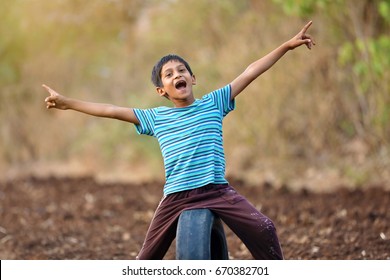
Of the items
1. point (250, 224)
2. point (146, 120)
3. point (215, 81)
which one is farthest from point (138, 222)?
point (215, 81)

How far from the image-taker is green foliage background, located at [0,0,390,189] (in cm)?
1070

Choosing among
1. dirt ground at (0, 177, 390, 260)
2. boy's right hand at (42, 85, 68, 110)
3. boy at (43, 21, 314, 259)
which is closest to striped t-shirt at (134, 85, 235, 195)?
boy at (43, 21, 314, 259)

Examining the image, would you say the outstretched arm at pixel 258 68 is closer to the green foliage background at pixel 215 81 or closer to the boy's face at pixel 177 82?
the boy's face at pixel 177 82

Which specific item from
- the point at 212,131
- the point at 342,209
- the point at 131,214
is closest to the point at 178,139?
the point at 212,131

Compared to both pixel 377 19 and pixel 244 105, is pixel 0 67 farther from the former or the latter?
pixel 377 19

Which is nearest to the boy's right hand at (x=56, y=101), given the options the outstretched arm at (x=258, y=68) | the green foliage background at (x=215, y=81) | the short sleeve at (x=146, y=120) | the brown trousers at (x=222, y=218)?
the short sleeve at (x=146, y=120)

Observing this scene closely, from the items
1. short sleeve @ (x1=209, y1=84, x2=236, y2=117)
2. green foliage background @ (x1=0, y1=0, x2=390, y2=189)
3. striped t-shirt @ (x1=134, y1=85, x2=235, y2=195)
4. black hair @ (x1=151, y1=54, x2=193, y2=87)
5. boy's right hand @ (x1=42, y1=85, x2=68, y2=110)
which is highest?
green foliage background @ (x1=0, y1=0, x2=390, y2=189)

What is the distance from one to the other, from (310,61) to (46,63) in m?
8.92

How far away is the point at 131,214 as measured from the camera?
9.20 m

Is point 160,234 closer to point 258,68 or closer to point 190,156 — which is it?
point 190,156

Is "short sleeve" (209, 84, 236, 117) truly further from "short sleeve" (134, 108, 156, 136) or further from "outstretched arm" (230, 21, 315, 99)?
"short sleeve" (134, 108, 156, 136)

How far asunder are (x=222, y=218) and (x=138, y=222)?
4316 mm

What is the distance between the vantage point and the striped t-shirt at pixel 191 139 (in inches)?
169

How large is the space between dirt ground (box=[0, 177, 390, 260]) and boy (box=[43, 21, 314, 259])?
157 centimetres
